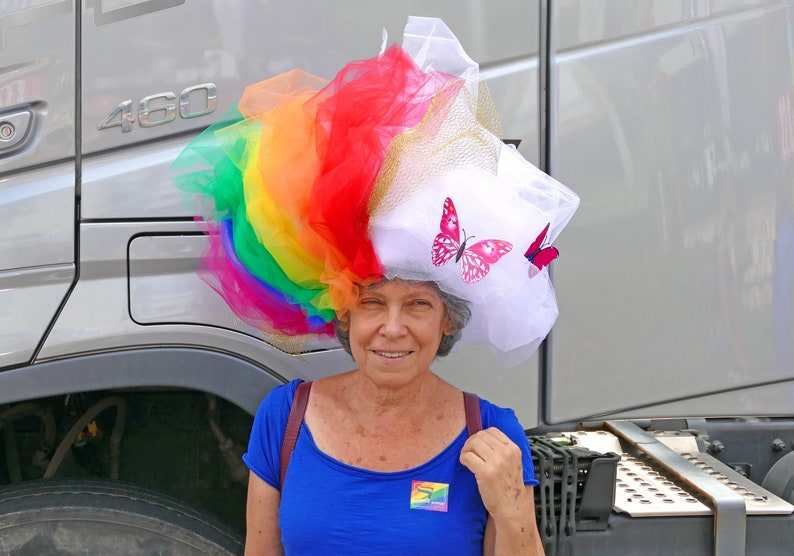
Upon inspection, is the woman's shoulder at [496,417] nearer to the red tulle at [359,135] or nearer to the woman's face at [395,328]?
the woman's face at [395,328]

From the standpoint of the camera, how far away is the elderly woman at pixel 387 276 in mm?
1525

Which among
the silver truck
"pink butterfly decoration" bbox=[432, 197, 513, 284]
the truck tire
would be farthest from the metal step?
the truck tire

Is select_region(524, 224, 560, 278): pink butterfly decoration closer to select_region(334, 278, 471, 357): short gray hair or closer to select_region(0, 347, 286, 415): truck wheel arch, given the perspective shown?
select_region(334, 278, 471, 357): short gray hair

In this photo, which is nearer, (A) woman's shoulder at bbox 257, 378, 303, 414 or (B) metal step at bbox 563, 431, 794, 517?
(A) woman's shoulder at bbox 257, 378, 303, 414

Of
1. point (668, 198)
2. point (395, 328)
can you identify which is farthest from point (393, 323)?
point (668, 198)

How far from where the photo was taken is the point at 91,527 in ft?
6.74

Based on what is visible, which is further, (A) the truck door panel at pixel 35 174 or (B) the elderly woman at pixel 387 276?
(A) the truck door panel at pixel 35 174

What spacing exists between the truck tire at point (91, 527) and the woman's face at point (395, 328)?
0.78m

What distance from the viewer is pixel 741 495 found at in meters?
2.13

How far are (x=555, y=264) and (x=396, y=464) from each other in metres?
0.79

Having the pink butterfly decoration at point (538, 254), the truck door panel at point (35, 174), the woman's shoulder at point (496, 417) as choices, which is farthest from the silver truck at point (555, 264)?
the pink butterfly decoration at point (538, 254)

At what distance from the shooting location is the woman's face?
1.61m

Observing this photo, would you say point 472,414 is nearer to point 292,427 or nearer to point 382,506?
point 382,506

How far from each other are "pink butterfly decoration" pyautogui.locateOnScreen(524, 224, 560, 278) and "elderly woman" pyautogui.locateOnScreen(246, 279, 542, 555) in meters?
0.17
